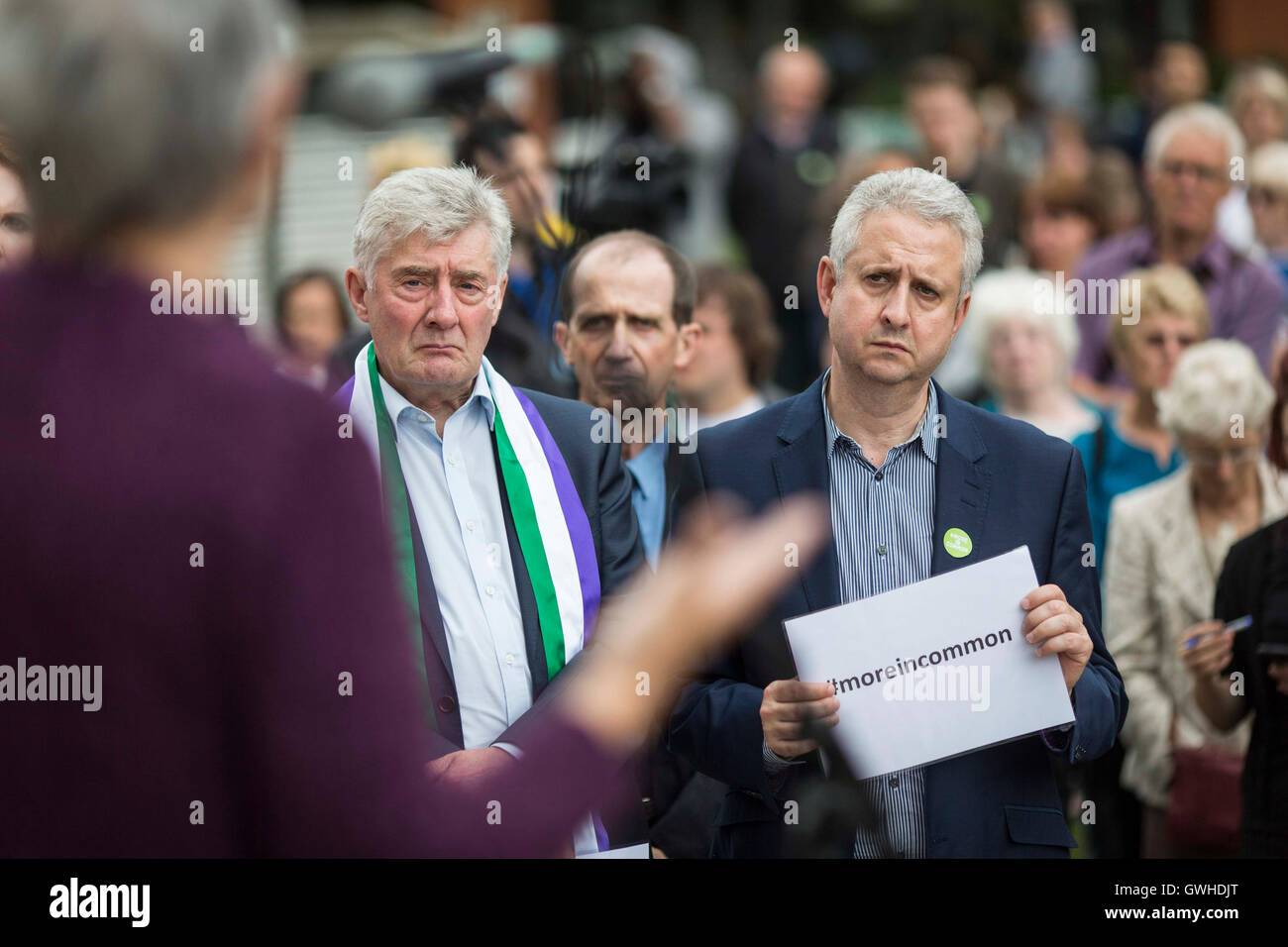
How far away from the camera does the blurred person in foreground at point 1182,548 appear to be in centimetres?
393

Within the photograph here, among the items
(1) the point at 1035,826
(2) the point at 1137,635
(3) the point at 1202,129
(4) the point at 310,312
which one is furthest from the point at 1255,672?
(4) the point at 310,312

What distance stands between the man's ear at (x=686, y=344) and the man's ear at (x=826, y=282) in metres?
0.83

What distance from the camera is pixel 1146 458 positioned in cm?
450

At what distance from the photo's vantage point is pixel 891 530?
2807 millimetres

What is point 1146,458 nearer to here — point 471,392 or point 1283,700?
point 1283,700

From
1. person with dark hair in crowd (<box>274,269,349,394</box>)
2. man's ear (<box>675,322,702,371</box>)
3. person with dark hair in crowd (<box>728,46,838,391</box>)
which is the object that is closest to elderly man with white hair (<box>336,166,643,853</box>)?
man's ear (<box>675,322,702,371</box>)

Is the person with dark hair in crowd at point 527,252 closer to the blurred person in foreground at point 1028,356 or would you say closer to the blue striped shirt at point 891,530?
the blue striped shirt at point 891,530

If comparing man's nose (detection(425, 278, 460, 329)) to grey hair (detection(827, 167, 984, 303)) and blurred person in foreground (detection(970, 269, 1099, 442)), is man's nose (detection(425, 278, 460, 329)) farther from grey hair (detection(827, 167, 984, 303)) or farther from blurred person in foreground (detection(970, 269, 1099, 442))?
blurred person in foreground (detection(970, 269, 1099, 442))

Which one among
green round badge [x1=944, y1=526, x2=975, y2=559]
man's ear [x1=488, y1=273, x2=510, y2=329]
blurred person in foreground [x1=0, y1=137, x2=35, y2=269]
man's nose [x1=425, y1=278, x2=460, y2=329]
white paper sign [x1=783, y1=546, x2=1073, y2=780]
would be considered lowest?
white paper sign [x1=783, y1=546, x2=1073, y2=780]

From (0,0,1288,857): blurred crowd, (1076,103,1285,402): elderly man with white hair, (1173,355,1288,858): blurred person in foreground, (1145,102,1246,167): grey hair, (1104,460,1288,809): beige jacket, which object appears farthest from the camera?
(1145,102,1246,167): grey hair

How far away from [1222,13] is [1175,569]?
1113 centimetres

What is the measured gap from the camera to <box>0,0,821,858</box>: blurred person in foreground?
1.24 meters

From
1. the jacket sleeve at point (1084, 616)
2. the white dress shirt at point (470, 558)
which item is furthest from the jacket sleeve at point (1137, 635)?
the white dress shirt at point (470, 558)

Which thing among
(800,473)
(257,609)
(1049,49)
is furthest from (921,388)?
(1049,49)
